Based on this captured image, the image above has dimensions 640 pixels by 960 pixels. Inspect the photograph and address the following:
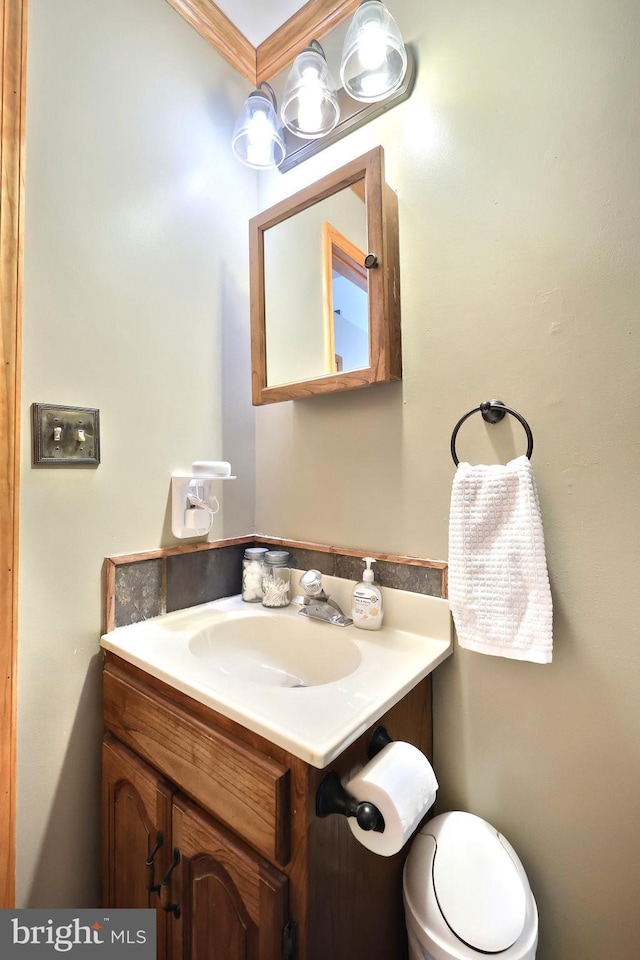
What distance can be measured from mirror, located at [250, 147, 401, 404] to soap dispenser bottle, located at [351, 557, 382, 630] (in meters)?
0.46

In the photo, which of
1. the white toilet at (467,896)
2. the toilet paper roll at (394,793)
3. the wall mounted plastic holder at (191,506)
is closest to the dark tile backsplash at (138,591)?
the wall mounted plastic holder at (191,506)

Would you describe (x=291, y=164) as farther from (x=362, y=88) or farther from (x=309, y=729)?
(x=309, y=729)

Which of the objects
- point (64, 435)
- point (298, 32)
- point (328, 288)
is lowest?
point (64, 435)

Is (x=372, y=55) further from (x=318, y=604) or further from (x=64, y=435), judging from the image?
(x=318, y=604)

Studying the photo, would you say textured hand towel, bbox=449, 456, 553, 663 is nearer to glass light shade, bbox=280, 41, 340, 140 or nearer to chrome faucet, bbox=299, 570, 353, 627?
chrome faucet, bbox=299, 570, 353, 627

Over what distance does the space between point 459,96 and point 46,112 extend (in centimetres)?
88

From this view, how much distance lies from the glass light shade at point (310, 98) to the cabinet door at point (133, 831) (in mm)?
1539

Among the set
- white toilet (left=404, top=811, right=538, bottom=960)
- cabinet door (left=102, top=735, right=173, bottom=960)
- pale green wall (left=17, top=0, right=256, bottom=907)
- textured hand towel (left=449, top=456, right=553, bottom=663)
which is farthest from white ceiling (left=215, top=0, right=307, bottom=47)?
white toilet (left=404, top=811, right=538, bottom=960)

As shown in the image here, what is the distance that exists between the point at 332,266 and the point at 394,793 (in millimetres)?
1079

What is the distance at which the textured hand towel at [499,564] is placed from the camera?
2.33ft

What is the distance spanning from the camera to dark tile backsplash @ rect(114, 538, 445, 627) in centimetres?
94
